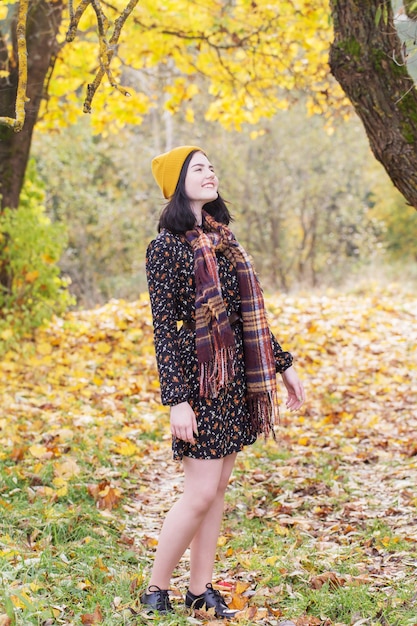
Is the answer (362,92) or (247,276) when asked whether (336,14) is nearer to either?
(362,92)

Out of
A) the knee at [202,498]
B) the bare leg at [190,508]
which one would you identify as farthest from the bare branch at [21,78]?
the knee at [202,498]

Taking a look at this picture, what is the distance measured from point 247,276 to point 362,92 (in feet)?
5.10

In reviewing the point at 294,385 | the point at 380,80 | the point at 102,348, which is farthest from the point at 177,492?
the point at 102,348

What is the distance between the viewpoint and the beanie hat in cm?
301

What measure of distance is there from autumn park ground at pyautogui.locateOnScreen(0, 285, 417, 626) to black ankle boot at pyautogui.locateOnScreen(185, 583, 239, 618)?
0.07 metres

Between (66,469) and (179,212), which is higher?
(179,212)

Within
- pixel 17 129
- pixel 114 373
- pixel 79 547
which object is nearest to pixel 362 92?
pixel 17 129

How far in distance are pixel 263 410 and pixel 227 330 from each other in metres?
0.41

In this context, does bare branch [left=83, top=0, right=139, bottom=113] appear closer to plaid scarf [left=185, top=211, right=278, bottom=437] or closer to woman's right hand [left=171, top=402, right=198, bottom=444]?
plaid scarf [left=185, top=211, right=278, bottom=437]

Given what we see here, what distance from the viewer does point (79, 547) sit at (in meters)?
3.47

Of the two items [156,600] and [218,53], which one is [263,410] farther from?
[218,53]

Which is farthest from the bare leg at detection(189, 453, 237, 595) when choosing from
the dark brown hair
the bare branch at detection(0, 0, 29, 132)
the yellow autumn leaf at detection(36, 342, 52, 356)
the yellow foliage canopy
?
the yellow foliage canopy

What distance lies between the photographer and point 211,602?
3.00 m

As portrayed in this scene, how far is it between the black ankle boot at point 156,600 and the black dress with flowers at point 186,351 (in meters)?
0.55
